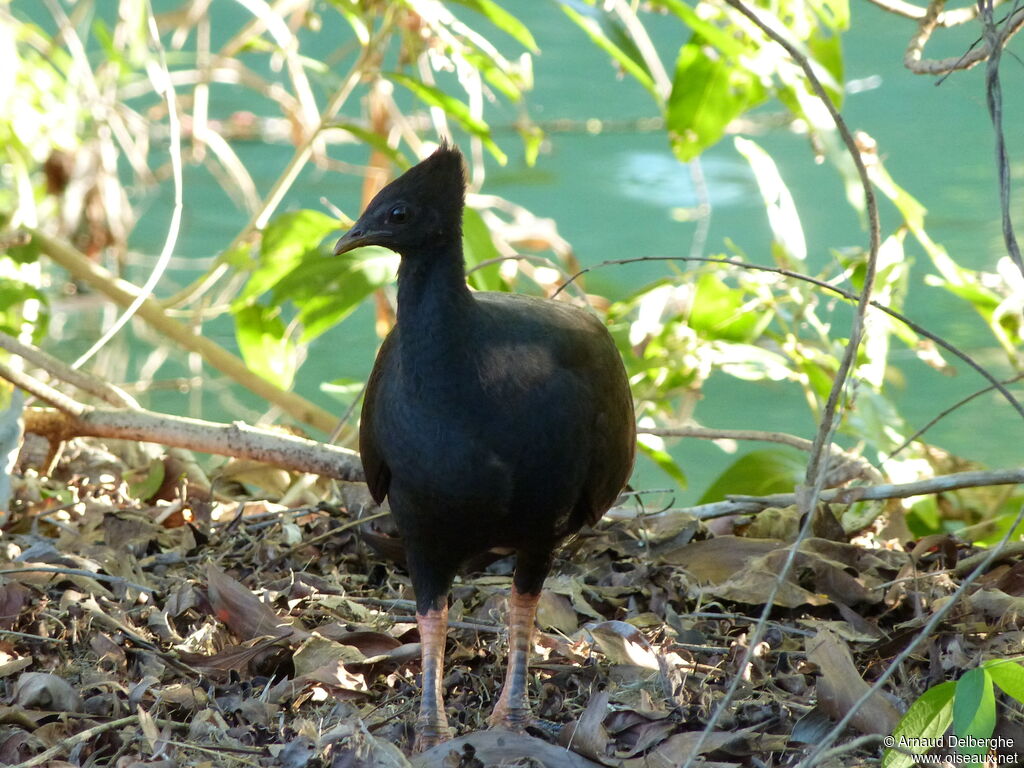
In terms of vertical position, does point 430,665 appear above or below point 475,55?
below

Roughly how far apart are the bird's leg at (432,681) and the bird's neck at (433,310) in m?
0.63

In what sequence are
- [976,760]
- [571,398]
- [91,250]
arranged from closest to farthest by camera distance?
[976,760], [571,398], [91,250]

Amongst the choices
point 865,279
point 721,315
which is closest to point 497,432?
point 865,279

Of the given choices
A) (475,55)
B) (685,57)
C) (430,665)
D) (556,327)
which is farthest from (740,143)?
(430,665)

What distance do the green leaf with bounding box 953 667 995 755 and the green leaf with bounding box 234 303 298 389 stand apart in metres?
3.10

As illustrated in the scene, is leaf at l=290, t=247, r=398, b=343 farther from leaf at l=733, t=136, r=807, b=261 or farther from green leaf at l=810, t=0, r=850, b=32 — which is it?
green leaf at l=810, t=0, r=850, b=32

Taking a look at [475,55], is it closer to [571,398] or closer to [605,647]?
[571,398]

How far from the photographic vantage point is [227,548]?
3.63 m

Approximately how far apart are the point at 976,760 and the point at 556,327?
132 centimetres

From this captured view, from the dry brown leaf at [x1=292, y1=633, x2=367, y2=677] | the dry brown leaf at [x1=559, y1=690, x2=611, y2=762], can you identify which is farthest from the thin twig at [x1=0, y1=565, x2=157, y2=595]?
the dry brown leaf at [x1=559, y1=690, x2=611, y2=762]

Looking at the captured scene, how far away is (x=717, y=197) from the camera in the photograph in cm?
697

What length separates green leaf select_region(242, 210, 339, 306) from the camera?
4273 millimetres

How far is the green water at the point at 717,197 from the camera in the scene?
582cm
